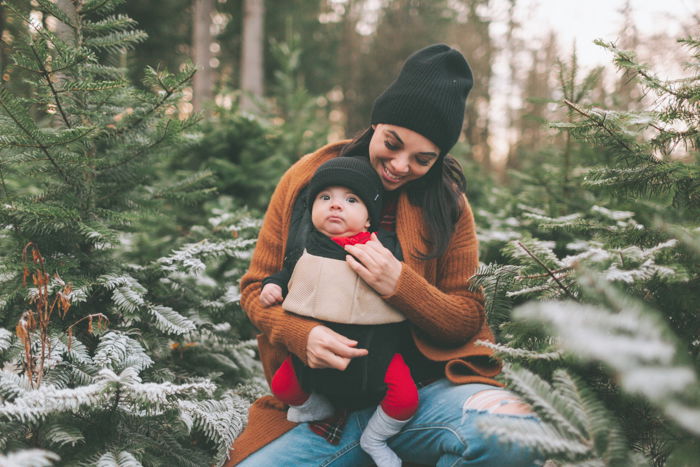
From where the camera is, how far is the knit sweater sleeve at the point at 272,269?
6.15 feet

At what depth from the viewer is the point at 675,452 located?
114 cm

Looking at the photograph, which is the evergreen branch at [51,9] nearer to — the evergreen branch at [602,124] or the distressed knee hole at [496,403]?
the evergreen branch at [602,124]

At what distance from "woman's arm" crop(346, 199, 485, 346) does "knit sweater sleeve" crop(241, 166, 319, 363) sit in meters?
0.36

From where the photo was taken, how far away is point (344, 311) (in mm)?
1766

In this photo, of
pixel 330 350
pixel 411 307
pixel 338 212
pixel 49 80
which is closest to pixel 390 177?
pixel 338 212

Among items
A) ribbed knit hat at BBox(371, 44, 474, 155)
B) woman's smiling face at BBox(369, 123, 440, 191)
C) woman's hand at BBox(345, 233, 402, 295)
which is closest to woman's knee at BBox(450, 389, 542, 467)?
woman's hand at BBox(345, 233, 402, 295)

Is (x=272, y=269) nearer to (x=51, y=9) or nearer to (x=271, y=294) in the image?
(x=271, y=294)

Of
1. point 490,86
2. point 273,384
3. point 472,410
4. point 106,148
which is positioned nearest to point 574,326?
point 472,410

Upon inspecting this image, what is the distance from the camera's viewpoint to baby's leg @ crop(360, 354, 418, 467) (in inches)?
69.3

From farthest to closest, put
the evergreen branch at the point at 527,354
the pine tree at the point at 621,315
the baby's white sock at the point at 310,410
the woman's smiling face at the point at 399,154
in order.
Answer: the woman's smiling face at the point at 399,154 → the baby's white sock at the point at 310,410 → the evergreen branch at the point at 527,354 → the pine tree at the point at 621,315

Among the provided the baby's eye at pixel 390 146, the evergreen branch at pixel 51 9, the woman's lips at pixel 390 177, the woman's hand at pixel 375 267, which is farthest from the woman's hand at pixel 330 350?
the evergreen branch at pixel 51 9

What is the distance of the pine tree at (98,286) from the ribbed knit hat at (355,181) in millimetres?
690

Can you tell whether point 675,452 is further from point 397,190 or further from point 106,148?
point 106,148

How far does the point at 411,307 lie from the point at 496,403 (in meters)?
0.47
